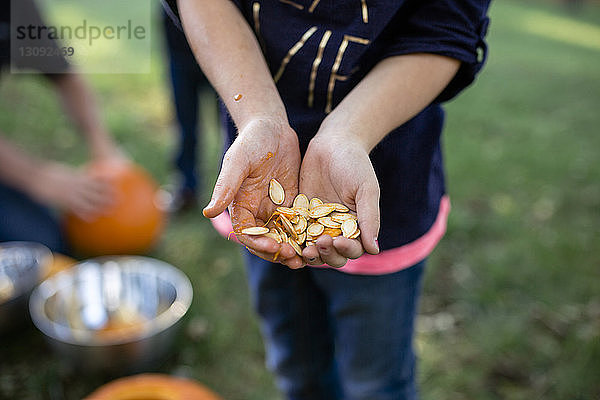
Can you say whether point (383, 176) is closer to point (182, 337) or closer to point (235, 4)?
point (235, 4)

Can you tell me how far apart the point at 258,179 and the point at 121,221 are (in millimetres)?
1560

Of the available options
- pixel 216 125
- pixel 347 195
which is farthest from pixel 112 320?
pixel 216 125

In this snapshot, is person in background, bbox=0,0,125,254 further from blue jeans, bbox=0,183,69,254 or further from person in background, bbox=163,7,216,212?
person in background, bbox=163,7,216,212

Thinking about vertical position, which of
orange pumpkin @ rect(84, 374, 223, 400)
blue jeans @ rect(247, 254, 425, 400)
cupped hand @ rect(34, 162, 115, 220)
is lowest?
cupped hand @ rect(34, 162, 115, 220)

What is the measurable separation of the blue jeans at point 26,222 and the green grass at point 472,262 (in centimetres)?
41

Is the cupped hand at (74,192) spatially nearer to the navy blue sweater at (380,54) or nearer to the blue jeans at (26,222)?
the blue jeans at (26,222)

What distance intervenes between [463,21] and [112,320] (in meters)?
1.46

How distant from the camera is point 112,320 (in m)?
1.92

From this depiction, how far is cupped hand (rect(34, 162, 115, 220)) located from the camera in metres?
2.28

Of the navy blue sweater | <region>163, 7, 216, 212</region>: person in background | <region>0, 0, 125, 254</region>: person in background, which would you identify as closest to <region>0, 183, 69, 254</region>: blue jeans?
<region>0, 0, 125, 254</region>: person in background

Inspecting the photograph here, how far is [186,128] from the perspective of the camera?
2.82 metres

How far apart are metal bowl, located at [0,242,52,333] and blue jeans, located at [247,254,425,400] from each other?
3.36ft

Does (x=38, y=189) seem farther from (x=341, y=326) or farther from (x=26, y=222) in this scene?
(x=341, y=326)

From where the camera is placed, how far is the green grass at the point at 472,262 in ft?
5.85
